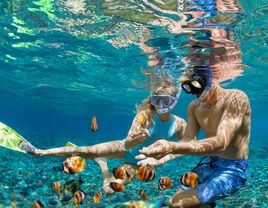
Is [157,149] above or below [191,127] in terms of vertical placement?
above

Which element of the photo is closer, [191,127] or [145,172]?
[145,172]

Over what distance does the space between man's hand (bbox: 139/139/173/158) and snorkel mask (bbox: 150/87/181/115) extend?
4815mm

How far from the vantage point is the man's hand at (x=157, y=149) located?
3.31 m

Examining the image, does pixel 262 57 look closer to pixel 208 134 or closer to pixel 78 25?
pixel 78 25

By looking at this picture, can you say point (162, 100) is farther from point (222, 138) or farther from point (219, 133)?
point (222, 138)

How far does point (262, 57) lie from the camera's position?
18266mm

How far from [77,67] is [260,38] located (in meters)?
15.3

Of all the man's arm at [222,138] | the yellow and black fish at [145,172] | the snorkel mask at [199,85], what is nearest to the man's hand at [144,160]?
the yellow and black fish at [145,172]

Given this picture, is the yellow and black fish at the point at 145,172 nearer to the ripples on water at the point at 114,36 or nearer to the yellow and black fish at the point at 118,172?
the yellow and black fish at the point at 118,172

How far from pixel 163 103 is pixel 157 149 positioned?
5160 millimetres

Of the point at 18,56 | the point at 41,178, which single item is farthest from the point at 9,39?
the point at 41,178

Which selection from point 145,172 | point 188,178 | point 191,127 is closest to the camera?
point 188,178

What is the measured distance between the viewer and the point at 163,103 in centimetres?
845

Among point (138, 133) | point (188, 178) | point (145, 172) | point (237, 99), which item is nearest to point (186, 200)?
point (188, 178)
